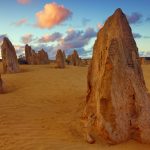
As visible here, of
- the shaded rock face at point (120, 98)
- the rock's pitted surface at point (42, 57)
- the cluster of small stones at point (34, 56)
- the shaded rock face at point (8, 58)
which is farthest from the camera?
the rock's pitted surface at point (42, 57)

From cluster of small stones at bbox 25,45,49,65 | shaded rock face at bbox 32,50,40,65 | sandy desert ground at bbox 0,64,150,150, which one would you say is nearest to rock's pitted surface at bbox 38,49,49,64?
cluster of small stones at bbox 25,45,49,65

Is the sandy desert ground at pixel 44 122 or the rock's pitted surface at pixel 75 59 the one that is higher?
the rock's pitted surface at pixel 75 59

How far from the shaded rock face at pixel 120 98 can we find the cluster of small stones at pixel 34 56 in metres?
28.9

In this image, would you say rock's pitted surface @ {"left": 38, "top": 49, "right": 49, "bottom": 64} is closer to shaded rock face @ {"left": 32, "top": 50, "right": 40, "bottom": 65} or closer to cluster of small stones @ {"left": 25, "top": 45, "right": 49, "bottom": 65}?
cluster of small stones @ {"left": 25, "top": 45, "right": 49, "bottom": 65}

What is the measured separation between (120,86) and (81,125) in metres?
1.63

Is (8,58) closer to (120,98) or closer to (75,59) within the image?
(120,98)

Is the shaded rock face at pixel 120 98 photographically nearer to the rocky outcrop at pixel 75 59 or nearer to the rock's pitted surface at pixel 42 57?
the rock's pitted surface at pixel 42 57

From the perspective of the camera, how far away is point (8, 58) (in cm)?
2411

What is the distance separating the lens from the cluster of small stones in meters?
37.0

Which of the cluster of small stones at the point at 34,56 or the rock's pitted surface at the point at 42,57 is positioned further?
the rock's pitted surface at the point at 42,57

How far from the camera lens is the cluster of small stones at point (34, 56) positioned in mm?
37000

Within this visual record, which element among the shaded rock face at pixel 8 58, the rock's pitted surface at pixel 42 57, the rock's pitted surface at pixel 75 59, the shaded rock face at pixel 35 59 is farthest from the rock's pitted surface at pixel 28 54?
the shaded rock face at pixel 8 58

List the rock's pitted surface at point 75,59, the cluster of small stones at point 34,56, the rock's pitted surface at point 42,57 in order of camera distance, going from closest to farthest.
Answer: the cluster of small stones at point 34,56, the rock's pitted surface at point 42,57, the rock's pitted surface at point 75,59

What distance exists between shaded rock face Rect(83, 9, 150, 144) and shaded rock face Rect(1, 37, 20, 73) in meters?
16.2
